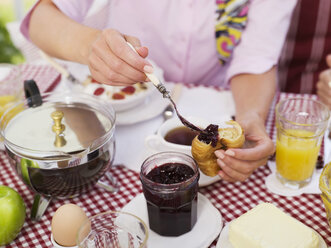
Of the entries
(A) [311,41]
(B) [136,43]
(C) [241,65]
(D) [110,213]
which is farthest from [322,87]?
(D) [110,213]

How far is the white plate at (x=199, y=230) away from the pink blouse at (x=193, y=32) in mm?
622

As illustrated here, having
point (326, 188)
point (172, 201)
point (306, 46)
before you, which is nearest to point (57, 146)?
point (172, 201)

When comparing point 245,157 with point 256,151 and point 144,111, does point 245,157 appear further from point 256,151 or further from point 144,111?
point 144,111

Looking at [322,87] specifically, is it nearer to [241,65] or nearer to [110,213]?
[241,65]

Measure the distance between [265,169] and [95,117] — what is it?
48 cm

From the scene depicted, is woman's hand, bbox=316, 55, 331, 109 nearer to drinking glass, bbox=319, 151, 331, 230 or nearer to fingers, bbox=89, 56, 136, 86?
drinking glass, bbox=319, 151, 331, 230

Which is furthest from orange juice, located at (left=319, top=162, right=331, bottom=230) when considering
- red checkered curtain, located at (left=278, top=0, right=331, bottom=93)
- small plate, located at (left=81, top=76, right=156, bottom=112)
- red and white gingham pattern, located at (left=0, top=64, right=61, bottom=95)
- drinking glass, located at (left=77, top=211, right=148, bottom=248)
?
red checkered curtain, located at (left=278, top=0, right=331, bottom=93)

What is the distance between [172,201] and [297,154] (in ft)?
1.23

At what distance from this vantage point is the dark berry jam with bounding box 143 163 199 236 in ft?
2.90

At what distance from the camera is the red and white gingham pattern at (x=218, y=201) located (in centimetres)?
98

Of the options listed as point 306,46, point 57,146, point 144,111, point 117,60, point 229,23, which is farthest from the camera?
point 306,46

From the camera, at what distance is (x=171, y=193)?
0.88 metres

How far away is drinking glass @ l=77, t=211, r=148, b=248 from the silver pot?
14 centimetres

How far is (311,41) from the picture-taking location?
1.94 metres
